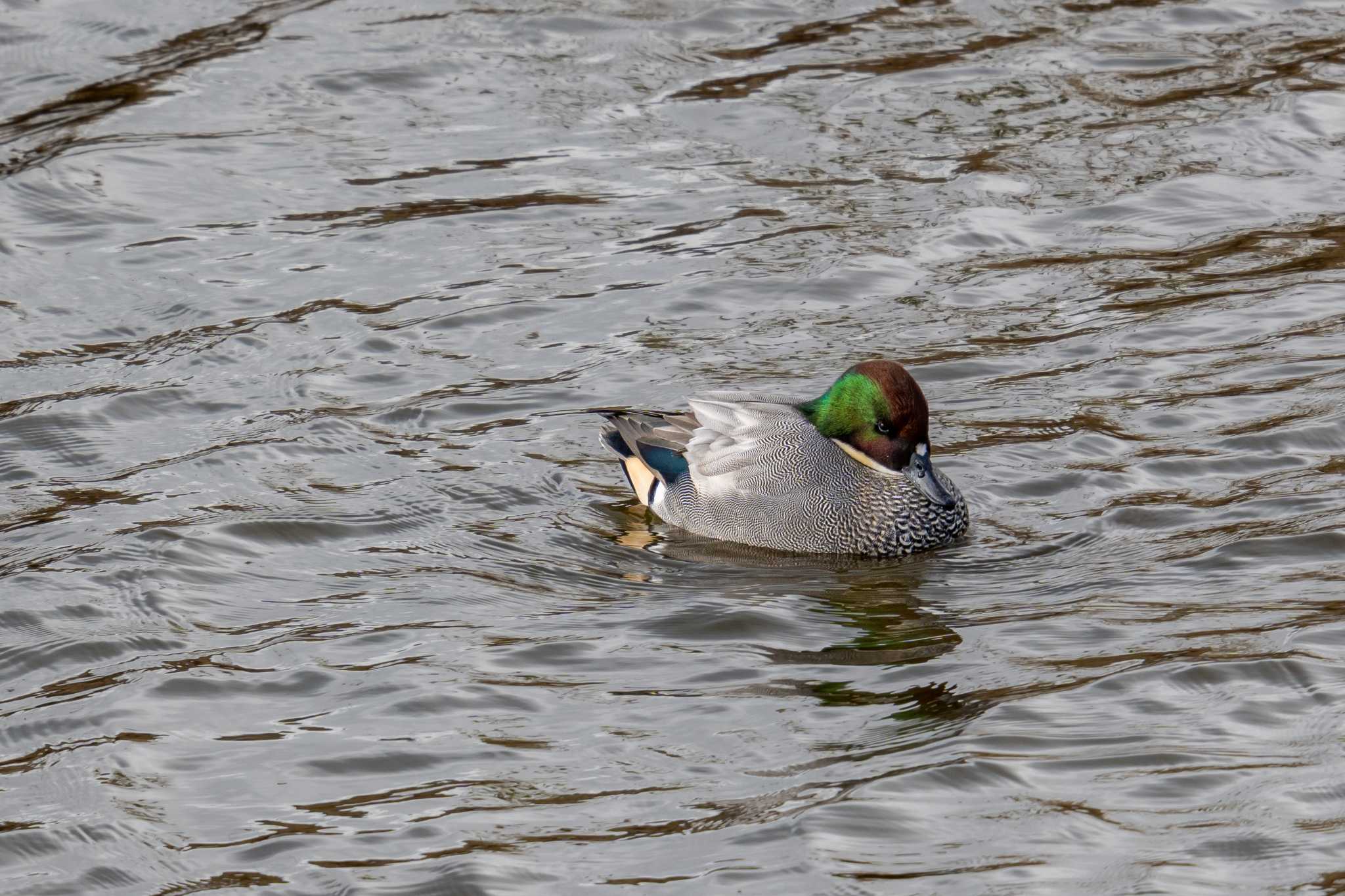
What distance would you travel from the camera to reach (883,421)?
827cm

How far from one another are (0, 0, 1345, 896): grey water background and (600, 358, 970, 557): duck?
6.6 inches

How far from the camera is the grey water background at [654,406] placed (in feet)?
19.2

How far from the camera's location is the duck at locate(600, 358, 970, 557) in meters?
8.20

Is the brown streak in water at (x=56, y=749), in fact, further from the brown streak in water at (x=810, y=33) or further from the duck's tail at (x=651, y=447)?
the brown streak in water at (x=810, y=33)

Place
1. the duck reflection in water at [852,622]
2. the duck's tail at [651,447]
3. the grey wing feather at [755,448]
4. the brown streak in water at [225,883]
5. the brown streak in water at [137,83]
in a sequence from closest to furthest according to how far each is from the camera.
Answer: the brown streak in water at [225,883]
the duck reflection in water at [852,622]
the grey wing feather at [755,448]
the duck's tail at [651,447]
the brown streak in water at [137,83]

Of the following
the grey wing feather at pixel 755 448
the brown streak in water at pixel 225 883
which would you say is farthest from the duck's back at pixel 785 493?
the brown streak in water at pixel 225 883

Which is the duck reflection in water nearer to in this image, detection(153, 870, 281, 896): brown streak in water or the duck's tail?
the duck's tail

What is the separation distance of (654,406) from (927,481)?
184cm

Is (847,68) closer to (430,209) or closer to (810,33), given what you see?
(810,33)

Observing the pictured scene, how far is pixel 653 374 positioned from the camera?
982 cm

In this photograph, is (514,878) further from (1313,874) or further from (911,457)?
(911,457)

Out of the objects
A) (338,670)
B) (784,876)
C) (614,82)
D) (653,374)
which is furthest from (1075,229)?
(784,876)

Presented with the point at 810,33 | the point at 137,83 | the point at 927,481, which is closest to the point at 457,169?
the point at 137,83

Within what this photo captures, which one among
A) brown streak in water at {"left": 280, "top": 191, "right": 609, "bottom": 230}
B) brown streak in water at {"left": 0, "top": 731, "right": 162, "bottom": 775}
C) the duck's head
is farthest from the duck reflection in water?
brown streak in water at {"left": 280, "top": 191, "right": 609, "bottom": 230}
